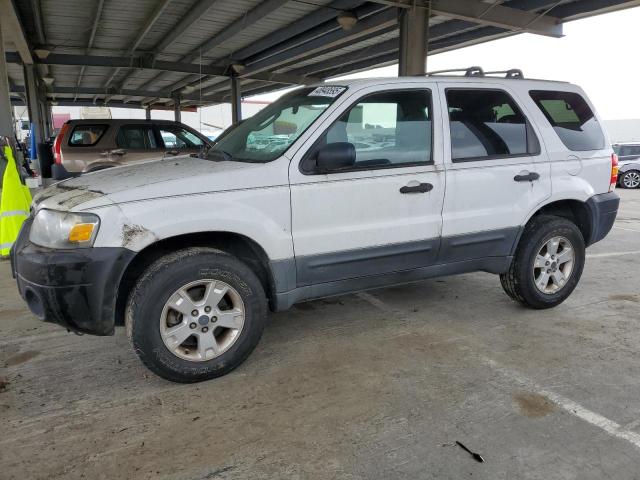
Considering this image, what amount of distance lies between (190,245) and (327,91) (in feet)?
4.91

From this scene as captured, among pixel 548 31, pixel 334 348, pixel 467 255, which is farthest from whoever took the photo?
pixel 548 31

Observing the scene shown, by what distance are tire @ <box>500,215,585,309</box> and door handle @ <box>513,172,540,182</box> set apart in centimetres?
39

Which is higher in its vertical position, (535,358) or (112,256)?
(112,256)

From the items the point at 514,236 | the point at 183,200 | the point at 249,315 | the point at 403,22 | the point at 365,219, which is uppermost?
the point at 403,22

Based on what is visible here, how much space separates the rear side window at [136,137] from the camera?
9.42 m

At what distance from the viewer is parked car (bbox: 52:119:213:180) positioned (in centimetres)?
920

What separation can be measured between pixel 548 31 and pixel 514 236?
10793 millimetres

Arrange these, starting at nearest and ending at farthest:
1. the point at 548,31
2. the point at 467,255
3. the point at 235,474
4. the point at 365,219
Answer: the point at 235,474, the point at 365,219, the point at 467,255, the point at 548,31

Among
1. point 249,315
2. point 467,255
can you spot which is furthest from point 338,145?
point 467,255

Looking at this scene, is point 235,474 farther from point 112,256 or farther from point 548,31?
point 548,31

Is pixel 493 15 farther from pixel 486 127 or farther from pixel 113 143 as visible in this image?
pixel 486 127

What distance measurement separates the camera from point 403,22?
11.1m

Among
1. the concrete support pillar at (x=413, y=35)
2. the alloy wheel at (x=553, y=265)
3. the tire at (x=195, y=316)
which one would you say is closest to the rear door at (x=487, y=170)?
the alloy wheel at (x=553, y=265)

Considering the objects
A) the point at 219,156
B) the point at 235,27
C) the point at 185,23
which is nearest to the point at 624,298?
the point at 219,156
